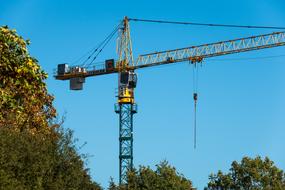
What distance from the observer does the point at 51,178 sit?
39125 millimetres

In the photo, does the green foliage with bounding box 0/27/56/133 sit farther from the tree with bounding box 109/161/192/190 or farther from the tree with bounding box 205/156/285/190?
the tree with bounding box 205/156/285/190

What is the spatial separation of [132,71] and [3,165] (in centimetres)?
12048

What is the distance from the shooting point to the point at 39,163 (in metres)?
38.5

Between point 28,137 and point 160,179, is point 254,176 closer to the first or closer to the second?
point 160,179

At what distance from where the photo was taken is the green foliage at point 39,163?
120ft

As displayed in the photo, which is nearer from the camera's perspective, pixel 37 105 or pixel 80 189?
pixel 80 189

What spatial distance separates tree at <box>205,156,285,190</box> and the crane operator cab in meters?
42.5

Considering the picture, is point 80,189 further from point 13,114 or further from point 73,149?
point 13,114

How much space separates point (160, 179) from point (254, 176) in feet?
78.8

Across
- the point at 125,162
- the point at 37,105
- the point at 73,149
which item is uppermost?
the point at 125,162

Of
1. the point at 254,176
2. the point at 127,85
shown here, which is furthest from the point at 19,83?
the point at 127,85

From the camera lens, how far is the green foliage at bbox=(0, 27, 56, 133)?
145 feet

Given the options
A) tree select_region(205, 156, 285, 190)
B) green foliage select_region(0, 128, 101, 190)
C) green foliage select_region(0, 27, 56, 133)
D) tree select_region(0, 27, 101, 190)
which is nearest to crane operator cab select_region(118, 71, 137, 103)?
tree select_region(205, 156, 285, 190)

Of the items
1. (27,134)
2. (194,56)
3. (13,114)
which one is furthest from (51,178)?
(194,56)
